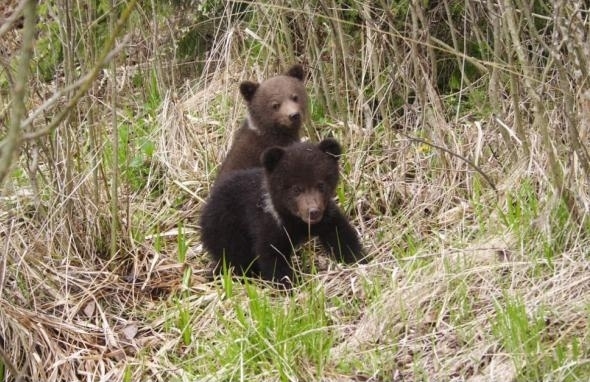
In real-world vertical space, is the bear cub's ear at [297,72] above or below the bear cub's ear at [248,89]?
above

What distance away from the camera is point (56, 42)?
8.43m

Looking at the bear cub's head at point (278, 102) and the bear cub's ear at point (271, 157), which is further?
the bear cub's head at point (278, 102)

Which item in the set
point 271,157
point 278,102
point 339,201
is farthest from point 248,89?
point 271,157

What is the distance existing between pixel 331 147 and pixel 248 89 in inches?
77.5

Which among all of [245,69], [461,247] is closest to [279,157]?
[461,247]

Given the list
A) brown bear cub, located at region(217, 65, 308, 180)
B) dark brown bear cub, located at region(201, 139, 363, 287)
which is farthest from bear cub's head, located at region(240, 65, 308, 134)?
dark brown bear cub, located at region(201, 139, 363, 287)

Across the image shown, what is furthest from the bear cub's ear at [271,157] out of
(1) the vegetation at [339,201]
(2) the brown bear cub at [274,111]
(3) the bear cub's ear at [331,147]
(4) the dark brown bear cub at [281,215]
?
(2) the brown bear cub at [274,111]

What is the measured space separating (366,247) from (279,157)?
84cm

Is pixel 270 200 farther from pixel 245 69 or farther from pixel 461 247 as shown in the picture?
pixel 245 69

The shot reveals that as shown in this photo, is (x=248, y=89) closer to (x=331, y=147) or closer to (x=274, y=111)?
(x=274, y=111)

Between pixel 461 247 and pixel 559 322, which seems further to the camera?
pixel 461 247

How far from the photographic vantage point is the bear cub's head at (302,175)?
611 cm

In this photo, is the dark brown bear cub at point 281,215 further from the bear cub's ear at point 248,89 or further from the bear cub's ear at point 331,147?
the bear cub's ear at point 248,89

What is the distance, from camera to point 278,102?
306 inches
